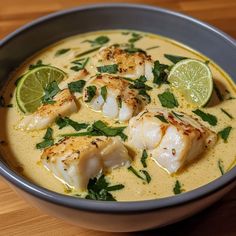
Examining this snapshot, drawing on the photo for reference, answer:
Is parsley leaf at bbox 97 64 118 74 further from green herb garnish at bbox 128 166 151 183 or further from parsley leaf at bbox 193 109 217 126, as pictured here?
green herb garnish at bbox 128 166 151 183

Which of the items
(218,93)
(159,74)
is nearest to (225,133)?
(218,93)

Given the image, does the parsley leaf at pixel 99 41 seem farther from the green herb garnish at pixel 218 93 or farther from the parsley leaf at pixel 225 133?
the parsley leaf at pixel 225 133

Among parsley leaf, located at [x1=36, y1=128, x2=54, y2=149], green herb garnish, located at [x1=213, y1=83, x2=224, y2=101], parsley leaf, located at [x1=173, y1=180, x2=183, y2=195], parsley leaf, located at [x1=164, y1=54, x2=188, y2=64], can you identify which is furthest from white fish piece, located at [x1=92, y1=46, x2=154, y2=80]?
parsley leaf, located at [x1=173, y1=180, x2=183, y2=195]

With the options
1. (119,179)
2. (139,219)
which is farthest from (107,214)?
(119,179)

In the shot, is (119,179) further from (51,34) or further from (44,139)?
(51,34)

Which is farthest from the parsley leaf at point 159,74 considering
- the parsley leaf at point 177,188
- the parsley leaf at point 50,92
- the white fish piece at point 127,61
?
the parsley leaf at point 177,188

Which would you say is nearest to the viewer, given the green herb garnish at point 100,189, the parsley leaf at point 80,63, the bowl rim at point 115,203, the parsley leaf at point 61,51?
the bowl rim at point 115,203
